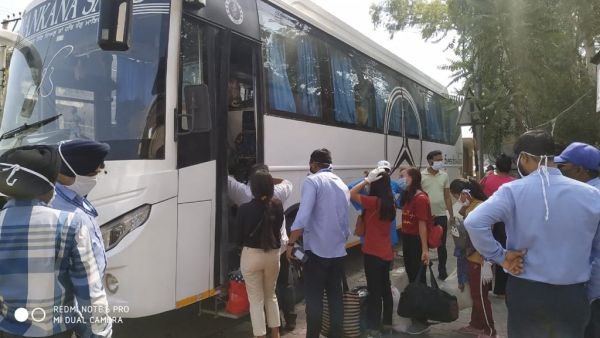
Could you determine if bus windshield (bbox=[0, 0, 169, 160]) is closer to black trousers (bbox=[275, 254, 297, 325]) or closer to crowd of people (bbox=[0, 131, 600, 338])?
crowd of people (bbox=[0, 131, 600, 338])

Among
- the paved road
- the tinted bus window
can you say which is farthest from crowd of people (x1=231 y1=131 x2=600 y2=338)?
the tinted bus window

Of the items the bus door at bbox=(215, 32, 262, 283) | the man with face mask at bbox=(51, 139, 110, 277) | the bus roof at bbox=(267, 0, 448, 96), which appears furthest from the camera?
the bus roof at bbox=(267, 0, 448, 96)

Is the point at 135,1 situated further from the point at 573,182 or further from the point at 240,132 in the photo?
the point at 573,182

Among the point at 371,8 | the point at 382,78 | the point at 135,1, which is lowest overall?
the point at 135,1

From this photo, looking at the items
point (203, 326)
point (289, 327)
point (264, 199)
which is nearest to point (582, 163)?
point (264, 199)

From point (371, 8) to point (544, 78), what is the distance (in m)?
15.7

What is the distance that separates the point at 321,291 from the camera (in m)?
4.46

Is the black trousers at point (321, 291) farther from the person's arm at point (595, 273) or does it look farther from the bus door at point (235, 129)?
the person's arm at point (595, 273)

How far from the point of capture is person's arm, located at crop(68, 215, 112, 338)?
2.26 m

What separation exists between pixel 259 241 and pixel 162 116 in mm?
1352

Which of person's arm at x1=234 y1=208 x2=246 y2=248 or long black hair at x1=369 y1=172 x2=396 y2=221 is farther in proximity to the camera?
long black hair at x1=369 y1=172 x2=396 y2=221

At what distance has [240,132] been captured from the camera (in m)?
5.46

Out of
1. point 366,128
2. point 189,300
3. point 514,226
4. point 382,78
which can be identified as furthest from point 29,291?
point 382,78

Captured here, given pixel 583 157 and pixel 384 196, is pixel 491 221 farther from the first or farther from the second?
pixel 384 196
